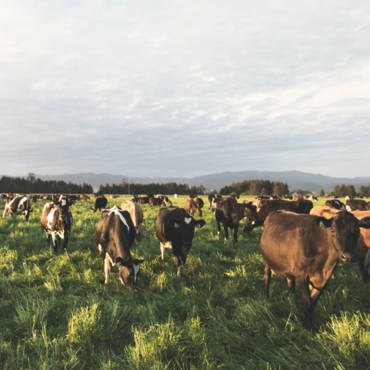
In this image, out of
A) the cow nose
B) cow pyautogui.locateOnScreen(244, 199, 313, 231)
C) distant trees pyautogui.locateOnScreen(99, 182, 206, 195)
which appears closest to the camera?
the cow nose

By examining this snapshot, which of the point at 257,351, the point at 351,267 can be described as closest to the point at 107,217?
the point at 257,351

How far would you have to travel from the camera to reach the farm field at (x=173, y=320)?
3166 mm

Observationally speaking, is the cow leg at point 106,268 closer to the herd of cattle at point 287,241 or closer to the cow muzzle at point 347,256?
the herd of cattle at point 287,241

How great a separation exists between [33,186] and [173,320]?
376 ft

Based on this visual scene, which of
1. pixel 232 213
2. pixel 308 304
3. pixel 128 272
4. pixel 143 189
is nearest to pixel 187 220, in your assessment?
pixel 128 272

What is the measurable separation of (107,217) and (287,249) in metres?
4.70

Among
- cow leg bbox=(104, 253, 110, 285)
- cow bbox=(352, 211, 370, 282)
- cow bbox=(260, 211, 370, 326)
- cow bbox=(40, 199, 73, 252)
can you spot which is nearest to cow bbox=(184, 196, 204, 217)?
cow bbox=(40, 199, 73, 252)

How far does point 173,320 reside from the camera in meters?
4.30

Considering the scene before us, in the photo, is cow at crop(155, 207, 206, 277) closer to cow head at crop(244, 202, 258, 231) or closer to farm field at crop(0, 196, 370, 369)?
farm field at crop(0, 196, 370, 369)

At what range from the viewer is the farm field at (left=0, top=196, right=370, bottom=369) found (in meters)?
3.17

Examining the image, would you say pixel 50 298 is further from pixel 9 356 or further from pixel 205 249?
pixel 205 249

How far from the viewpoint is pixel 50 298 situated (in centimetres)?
489

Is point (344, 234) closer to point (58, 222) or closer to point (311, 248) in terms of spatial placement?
point (311, 248)

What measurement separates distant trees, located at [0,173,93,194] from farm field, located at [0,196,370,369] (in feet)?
346
